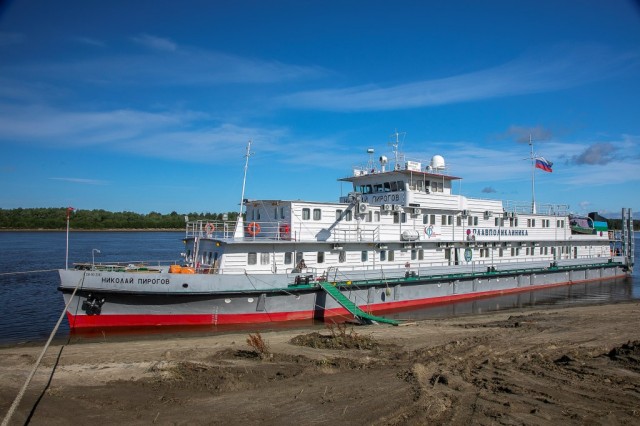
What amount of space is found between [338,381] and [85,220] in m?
119

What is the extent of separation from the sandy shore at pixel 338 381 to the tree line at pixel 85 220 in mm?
95519

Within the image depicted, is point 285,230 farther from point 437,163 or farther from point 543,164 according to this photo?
point 543,164

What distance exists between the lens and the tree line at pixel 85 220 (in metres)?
110

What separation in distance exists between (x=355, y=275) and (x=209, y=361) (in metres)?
10.7

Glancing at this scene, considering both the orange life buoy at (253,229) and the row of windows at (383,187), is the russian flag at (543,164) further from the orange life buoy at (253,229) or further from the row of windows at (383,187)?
the orange life buoy at (253,229)

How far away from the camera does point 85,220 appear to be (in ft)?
374

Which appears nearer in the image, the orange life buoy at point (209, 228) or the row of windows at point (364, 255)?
the row of windows at point (364, 255)

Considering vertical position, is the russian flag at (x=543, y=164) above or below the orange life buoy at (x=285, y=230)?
above

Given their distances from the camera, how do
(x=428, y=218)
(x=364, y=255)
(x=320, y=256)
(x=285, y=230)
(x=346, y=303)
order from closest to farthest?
(x=346, y=303)
(x=285, y=230)
(x=320, y=256)
(x=364, y=255)
(x=428, y=218)

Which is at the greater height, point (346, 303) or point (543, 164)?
point (543, 164)

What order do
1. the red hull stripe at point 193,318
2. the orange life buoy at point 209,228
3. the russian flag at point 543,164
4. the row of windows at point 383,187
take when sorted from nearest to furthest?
the red hull stripe at point 193,318
the orange life buoy at point 209,228
the row of windows at point 383,187
the russian flag at point 543,164

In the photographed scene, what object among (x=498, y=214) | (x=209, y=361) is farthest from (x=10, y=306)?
(x=498, y=214)

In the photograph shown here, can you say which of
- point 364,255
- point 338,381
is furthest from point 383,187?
point 338,381

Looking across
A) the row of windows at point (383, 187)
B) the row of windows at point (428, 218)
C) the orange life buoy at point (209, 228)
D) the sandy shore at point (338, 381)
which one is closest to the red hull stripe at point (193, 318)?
the sandy shore at point (338, 381)
